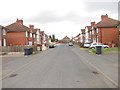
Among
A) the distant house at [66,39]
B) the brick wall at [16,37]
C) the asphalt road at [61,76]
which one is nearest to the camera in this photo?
the asphalt road at [61,76]

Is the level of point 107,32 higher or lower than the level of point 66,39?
lower

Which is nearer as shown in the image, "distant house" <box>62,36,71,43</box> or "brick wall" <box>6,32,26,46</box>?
"brick wall" <box>6,32,26,46</box>

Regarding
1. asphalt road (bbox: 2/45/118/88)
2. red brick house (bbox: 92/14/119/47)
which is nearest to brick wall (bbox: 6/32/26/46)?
red brick house (bbox: 92/14/119/47)

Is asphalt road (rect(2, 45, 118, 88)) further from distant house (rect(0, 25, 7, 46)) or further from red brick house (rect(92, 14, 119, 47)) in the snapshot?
red brick house (rect(92, 14, 119, 47))

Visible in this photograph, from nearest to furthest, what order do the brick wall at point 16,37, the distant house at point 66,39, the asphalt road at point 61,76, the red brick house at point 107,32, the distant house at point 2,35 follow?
the asphalt road at point 61,76 → the distant house at point 2,35 → the red brick house at point 107,32 → the brick wall at point 16,37 → the distant house at point 66,39

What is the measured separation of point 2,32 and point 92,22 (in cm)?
3643

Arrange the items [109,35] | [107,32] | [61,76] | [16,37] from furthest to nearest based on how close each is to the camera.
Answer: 1. [16,37]
2. [109,35]
3. [107,32]
4. [61,76]

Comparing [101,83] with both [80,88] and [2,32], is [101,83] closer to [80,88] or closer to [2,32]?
[80,88]

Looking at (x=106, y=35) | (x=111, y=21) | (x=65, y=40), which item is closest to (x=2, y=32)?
(x=106, y=35)

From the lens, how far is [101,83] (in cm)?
630

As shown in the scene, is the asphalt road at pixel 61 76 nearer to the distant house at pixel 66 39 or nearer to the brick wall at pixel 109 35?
the brick wall at pixel 109 35

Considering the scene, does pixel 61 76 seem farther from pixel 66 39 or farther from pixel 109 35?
pixel 66 39

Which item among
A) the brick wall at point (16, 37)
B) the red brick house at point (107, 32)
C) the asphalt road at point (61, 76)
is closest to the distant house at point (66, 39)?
the brick wall at point (16, 37)

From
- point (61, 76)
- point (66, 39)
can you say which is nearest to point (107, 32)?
point (61, 76)
